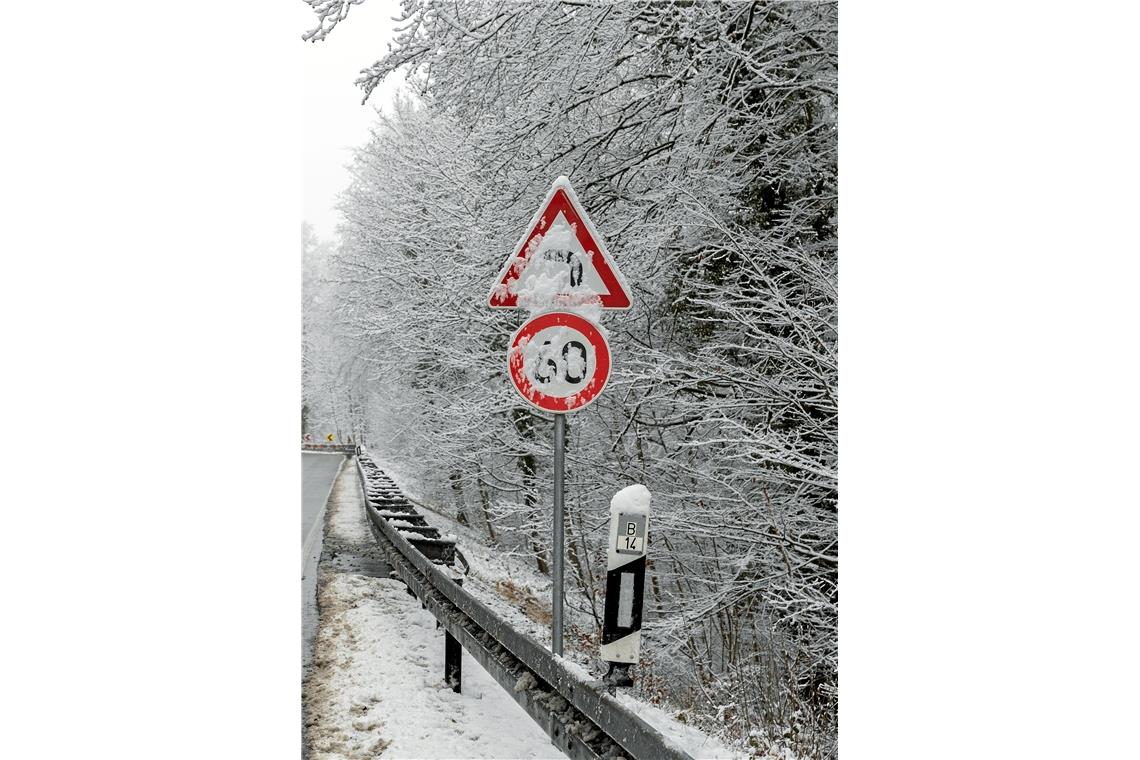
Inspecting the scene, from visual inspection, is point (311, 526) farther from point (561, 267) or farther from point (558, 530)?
point (561, 267)

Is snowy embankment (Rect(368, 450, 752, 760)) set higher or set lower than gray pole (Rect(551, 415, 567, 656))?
lower

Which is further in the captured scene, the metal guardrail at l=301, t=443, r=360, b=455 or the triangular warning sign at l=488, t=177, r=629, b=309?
the metal guardrail at l=301, t=443, r=360, b=455

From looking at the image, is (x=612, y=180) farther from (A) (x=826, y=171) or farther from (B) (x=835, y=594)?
(B) (x=835, y=594)

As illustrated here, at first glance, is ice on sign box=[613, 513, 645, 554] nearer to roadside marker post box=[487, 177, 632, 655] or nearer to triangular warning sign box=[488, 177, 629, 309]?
roadside marker post box=[487, 177, 632, 655]

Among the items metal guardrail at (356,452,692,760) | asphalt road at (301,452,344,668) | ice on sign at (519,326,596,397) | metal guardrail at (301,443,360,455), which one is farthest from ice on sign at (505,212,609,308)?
metal guardrail at (301,443,360,455)

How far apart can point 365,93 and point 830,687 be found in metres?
3.99

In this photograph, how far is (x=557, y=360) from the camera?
322cm

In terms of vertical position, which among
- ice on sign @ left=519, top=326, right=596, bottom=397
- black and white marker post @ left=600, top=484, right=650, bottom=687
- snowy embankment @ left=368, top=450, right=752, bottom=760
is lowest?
snowy embankment @ left=368, top=450, right=752, bottom=760

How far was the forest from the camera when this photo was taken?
438 centimetres

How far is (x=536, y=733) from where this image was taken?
3674 millimetres

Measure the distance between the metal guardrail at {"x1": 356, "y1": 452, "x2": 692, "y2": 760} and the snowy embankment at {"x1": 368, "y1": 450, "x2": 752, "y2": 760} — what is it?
2.0 inches

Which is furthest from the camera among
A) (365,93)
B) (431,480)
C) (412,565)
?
(431,480)

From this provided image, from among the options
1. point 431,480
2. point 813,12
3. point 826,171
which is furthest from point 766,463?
point 431,480

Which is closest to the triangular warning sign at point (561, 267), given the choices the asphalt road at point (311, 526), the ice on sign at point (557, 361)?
the ice on sign at point (557, 361)
